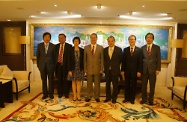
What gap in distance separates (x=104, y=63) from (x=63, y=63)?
3.31ft

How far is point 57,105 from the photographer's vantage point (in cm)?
396

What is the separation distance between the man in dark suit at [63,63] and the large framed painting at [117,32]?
86.0 inches

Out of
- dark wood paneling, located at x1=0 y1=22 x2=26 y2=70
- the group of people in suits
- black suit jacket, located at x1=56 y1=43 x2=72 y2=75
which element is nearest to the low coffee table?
the group of people in suits

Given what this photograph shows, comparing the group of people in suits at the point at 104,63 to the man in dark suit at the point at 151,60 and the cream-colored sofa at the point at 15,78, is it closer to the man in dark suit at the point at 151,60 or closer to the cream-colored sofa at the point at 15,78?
the man in dark suit at the point at 151,60

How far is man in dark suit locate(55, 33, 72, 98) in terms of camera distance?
420cm

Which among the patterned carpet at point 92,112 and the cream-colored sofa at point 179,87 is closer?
the patterned carpet at point 92,112

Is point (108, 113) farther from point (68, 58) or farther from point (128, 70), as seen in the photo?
point (68, 58)

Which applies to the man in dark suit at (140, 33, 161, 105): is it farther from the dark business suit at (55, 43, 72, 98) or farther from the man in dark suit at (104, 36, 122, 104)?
the dark business suit at (55, 43, 72, 98)

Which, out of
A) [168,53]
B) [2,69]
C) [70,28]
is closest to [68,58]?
[2,69]

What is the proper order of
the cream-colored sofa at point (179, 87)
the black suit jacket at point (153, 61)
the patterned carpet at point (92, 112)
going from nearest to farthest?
the patterned carpet at point (92, 112)
the black suit jacket at point (153, 61)
the cream-colored sofa at point (179, 87)

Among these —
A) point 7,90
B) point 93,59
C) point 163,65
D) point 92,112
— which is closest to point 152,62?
point 93,59

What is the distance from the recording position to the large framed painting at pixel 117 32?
6.34m

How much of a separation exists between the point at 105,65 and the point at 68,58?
89 centimetres

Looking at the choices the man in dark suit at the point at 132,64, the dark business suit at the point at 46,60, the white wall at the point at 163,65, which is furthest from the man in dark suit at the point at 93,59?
the white wall at the point at 163,65
